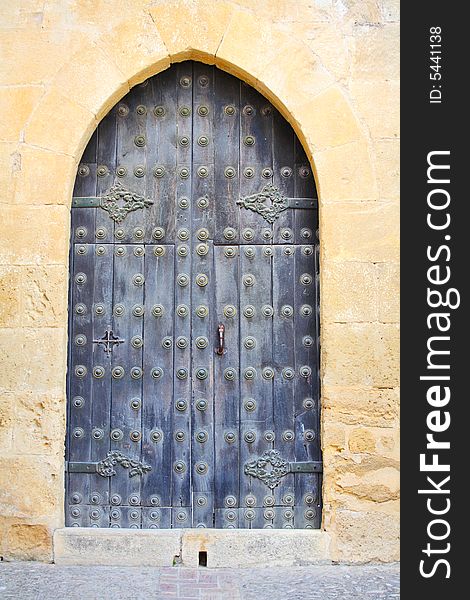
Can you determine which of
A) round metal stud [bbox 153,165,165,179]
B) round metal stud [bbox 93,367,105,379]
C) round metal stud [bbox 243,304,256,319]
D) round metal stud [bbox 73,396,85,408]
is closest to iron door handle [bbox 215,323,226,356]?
round metal stud [bbox 243,304,256,319]

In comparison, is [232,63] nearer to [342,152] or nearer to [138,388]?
[342,152]

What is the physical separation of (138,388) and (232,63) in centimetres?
193

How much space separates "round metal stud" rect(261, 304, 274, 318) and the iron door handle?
0.81 ft

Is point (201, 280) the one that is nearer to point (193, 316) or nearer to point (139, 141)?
point (193, 316)

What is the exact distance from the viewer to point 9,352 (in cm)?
427

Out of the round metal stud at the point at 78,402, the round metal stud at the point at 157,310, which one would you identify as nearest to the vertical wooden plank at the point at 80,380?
the round metal stud at the point at 78,402

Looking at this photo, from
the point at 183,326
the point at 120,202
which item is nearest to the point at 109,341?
the point at 183,326

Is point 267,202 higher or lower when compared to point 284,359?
higher

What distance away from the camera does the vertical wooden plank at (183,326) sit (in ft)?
14.4

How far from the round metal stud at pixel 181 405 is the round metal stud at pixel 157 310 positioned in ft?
1.65

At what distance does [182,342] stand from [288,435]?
31.7 inches

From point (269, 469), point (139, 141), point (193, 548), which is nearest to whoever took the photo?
point (193, 548)

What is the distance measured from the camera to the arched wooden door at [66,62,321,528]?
4.40 m

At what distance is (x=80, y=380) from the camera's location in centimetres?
445
